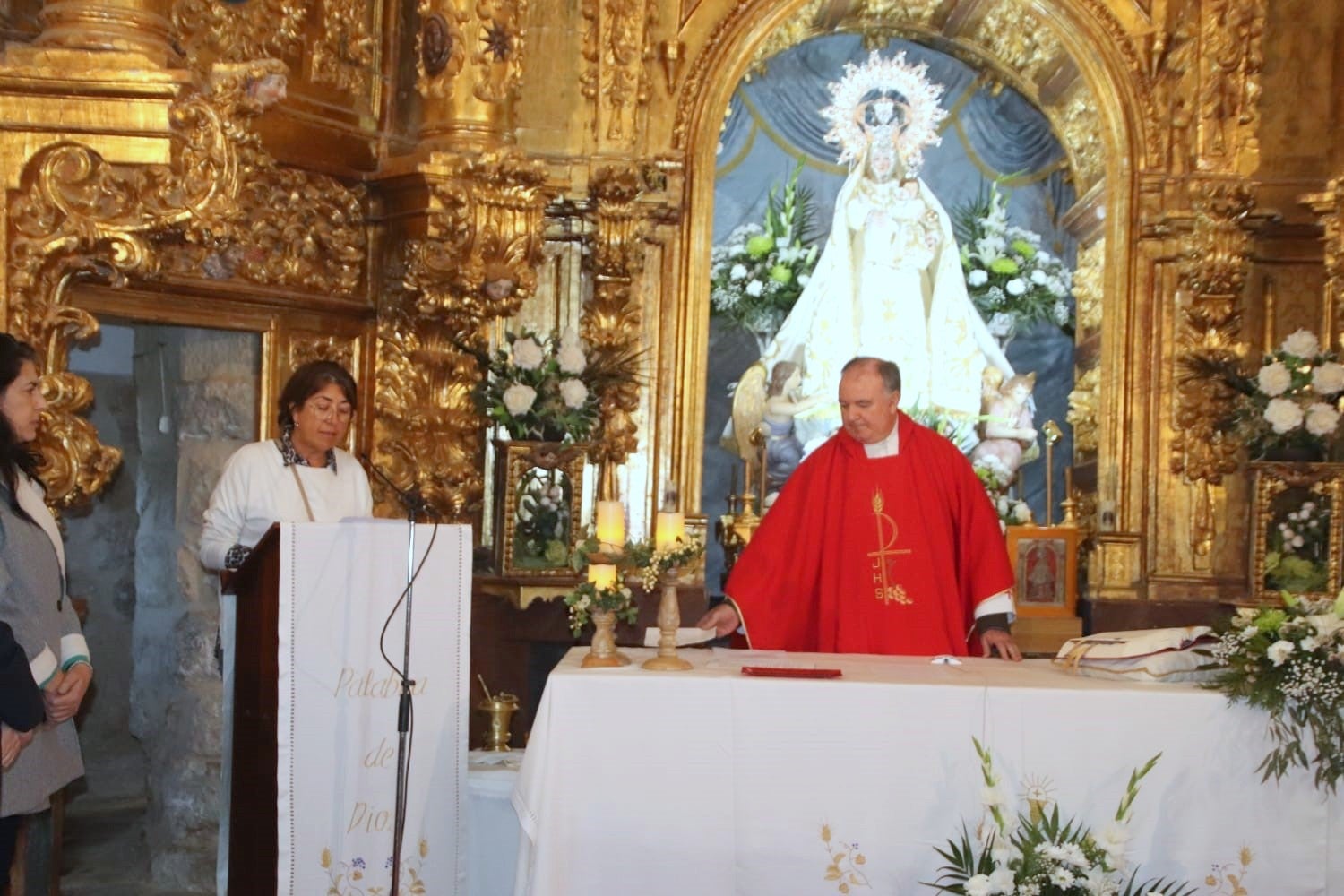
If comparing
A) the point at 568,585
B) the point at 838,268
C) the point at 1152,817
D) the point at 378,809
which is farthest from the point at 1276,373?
the point at 378,809

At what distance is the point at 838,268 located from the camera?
10094mm

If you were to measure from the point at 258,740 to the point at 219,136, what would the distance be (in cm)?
238

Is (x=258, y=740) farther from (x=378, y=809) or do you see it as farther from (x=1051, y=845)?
(x=1051, y=845)

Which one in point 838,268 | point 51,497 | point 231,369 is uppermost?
point 838,268

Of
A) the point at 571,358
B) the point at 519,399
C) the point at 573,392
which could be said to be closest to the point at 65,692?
the point at 519,399

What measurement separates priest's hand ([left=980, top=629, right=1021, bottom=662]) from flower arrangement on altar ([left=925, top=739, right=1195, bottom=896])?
141 cm

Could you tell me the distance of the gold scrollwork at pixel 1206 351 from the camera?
29.8ft

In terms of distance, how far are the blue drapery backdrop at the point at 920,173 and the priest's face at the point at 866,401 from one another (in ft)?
12.1

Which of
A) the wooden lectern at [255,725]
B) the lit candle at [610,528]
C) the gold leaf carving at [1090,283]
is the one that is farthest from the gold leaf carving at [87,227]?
the gold leaf carving at [1090,283]

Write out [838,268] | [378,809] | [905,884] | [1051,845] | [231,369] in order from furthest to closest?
[838,268] < [231,369] < [378,809] < [905,884] < [1051,845]

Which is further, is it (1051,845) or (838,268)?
(838,268)

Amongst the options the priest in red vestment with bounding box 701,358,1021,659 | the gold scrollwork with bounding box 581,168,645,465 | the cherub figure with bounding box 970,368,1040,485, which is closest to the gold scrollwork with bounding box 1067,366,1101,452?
the cherub figure with bounding box 970,368,1040,485

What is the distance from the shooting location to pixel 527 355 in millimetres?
8438

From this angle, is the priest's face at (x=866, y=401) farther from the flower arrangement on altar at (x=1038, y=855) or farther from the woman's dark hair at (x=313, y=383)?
the flower arrangement on altar at (x=1038, y=855)
